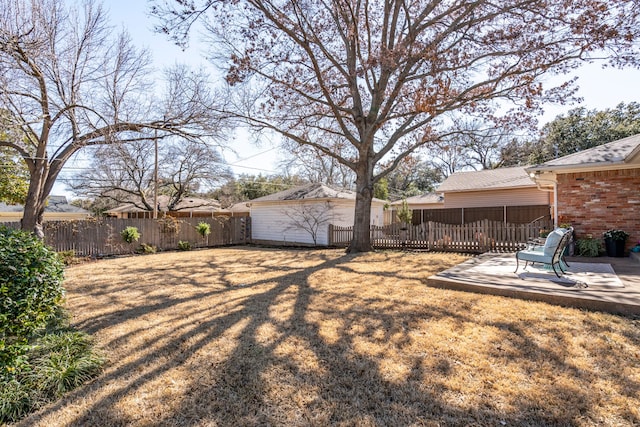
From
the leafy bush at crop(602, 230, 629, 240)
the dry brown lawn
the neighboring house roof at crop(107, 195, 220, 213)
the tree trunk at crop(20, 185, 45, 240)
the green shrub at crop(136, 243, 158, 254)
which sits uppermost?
the neighboring house roof at crop(107, 195, 220, 213)

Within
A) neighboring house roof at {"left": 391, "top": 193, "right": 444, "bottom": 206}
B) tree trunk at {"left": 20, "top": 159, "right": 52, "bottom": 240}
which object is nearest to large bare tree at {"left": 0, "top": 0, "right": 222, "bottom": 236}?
tree trunk at {"left": 20, "top": 159, "right": 52, "bottom": 240}

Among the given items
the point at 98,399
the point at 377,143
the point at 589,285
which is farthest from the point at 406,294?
the point at 377,143

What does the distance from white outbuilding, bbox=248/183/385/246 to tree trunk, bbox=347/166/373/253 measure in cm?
341

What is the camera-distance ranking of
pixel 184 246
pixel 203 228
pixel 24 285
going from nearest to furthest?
1. pixel 24 285
2. pixel 184 246
3. pixel 203 228

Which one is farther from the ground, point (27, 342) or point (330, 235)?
point (330, 235)

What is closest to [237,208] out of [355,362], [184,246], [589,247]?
[184,246]

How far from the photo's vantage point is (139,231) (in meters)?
14.1

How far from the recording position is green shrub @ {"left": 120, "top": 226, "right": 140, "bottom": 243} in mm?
13281

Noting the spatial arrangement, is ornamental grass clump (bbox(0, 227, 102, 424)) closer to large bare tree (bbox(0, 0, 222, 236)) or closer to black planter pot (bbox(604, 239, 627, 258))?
Result: large bare tree (bbox(0, 0, 222, 236))

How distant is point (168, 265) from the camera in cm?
1012

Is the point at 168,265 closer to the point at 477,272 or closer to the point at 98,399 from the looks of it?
the point at 98,399

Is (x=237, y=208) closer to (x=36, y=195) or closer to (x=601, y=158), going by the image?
(x=36, y=195)

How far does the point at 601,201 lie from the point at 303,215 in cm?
1167

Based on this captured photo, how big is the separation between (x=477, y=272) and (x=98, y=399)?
6570 millimetres
